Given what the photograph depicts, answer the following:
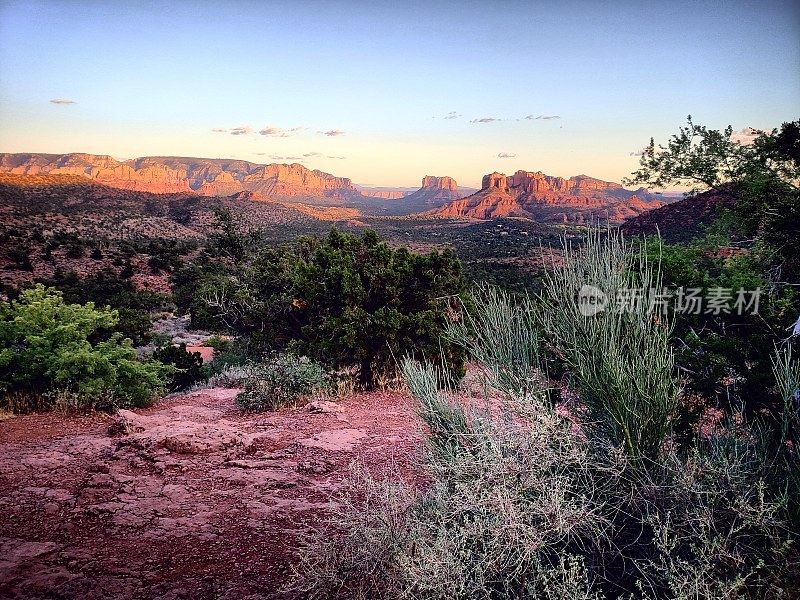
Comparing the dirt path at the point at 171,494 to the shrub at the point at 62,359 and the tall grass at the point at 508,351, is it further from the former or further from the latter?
the tall grass at the point at 508,351

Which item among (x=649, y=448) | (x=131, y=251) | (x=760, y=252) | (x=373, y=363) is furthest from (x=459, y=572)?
(x=131, y=251)

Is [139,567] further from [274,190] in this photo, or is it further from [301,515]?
[274,190]

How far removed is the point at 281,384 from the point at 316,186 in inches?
7554

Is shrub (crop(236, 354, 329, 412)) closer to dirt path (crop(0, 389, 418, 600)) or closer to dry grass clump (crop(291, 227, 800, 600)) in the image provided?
dirt path (crop(0, 389, 418, 600))

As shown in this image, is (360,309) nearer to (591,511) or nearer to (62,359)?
(62,359)

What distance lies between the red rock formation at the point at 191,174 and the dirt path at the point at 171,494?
145 meters

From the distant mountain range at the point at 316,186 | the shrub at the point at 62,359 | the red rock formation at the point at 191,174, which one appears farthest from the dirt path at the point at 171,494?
the red rock formation at the point at 191,174

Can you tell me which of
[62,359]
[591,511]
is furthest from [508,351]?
[62,359]

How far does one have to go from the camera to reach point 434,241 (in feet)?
176

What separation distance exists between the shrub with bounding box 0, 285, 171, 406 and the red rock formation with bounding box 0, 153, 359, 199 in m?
142

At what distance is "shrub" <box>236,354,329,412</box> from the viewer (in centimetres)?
812

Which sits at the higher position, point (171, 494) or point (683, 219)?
point (683, 219)

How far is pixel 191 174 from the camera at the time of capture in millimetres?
178000

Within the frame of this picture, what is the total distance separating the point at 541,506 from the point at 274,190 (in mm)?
175405
